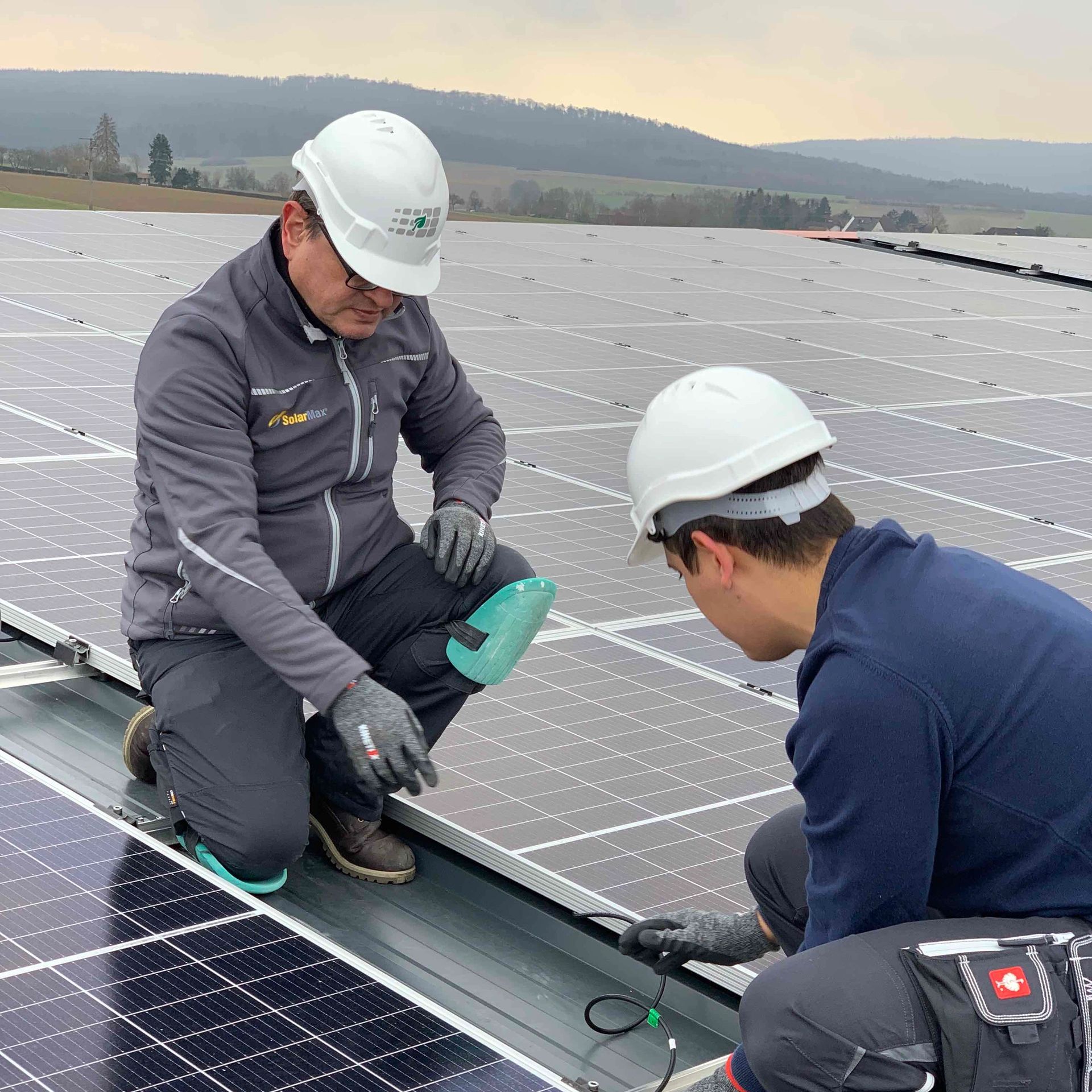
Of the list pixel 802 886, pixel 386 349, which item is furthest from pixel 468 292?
pixel 802 886

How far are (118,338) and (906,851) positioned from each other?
7.82 m

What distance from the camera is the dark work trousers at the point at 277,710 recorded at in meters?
3.86

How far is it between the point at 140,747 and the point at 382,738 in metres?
1.09

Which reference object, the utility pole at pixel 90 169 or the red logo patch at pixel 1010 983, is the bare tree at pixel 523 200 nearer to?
the utility pole at pixel 90 169

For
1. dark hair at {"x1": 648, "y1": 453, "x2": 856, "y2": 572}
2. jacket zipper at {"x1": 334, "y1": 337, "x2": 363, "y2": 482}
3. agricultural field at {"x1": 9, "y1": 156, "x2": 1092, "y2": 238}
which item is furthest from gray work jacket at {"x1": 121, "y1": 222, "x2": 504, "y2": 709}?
agricultural field at {"x1": 9, "y1": 156, "x2": 1092, "y2": 238}

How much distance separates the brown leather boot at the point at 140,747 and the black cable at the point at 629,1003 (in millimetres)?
1333

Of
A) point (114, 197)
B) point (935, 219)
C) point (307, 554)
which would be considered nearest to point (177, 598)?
point (307, 554)

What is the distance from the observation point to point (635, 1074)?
3.35 meters

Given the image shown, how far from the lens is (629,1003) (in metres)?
3.62

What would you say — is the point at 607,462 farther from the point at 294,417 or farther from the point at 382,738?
the point at 382,738

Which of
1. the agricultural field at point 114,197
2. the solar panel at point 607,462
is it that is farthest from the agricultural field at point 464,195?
the solar panel at point 607,462

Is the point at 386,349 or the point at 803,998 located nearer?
the point at 803,998

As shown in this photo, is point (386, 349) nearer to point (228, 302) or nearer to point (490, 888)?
point (228, 302)

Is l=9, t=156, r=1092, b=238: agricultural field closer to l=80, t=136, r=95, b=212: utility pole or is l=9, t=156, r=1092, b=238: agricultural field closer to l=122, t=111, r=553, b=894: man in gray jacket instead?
l=80, t=136, r=95, b=212: utility pole
